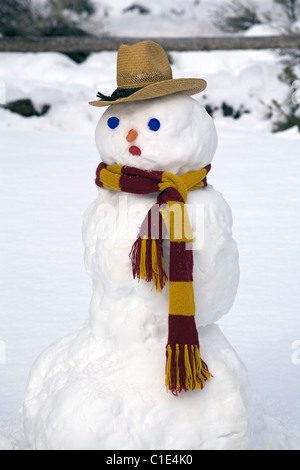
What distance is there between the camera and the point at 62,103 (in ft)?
27.6

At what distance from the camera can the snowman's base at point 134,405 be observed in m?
2.08

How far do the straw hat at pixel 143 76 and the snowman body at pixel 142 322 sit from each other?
0.15 ft

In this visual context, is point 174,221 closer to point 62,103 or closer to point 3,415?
point 3,415

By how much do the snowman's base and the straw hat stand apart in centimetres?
72

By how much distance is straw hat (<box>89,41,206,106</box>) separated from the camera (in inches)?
82.0

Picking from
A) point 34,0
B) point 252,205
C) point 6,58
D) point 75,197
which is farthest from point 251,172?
point 34,0
